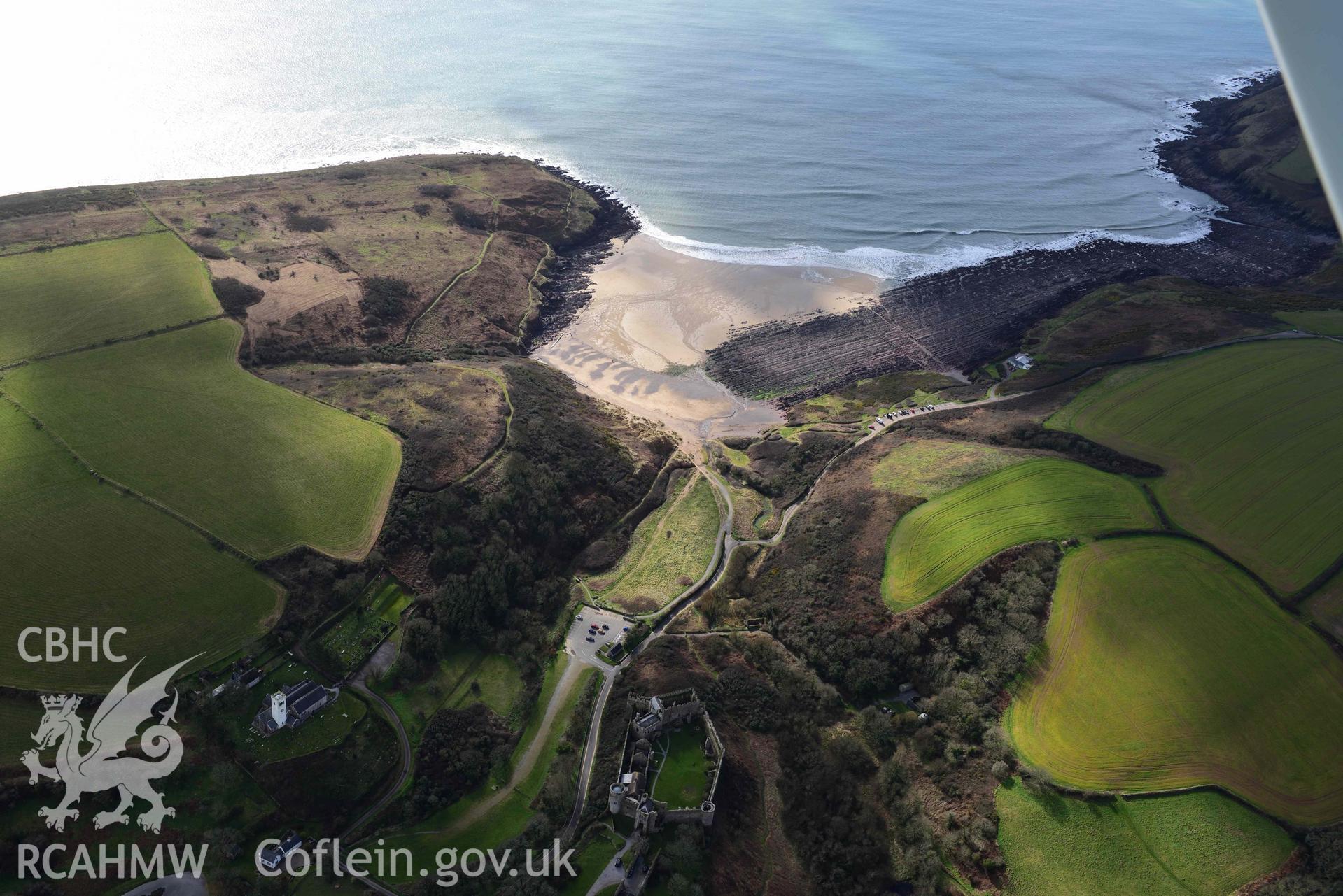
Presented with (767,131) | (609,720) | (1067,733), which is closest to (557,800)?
(609,720)

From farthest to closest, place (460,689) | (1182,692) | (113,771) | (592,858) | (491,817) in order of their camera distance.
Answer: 1. (460,689)
2. (1182,692)
3. (491,817)
4. (113,771)
5. (592,858)

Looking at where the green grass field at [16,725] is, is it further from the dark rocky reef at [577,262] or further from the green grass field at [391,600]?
the dark rocky reef at [577,262]

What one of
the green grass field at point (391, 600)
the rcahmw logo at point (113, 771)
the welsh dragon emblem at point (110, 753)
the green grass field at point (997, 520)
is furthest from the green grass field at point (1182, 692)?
the welsh dragon emblem at point (110, 753)

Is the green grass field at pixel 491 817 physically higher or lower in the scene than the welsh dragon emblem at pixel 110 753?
lower

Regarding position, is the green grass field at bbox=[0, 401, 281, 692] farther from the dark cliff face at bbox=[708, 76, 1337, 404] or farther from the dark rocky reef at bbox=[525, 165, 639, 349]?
the dark cliff face at bbox=[708, 76, 1337, 404]

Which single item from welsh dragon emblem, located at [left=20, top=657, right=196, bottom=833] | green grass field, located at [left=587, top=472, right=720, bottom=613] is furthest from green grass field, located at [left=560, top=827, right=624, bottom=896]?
welsh dragon emblem, located at [left=20, top=657, right=196, bottom=833]

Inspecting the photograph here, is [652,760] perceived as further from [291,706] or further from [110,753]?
[110,753]

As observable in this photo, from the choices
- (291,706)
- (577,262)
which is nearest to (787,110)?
(577,262)
